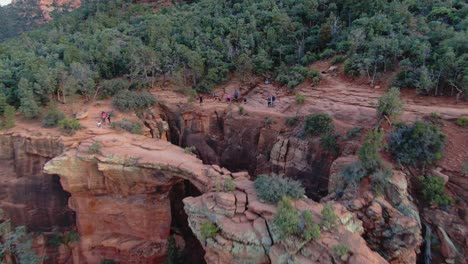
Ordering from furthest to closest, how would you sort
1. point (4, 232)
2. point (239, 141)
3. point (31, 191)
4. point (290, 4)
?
1. point (290, 4)
2. point (239, 141)
3. point (31, 191)
4. point (4, 232)

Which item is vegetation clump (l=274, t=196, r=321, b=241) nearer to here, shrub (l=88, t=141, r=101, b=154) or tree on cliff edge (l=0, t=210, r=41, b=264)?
shrub (l=88, t=141, r=101, b=154)

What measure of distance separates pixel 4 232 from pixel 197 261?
444 inches

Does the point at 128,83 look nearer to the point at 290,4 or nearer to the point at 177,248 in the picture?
the point at 177,248

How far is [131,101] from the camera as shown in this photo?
2267 centimetres

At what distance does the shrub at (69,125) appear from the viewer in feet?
61.4

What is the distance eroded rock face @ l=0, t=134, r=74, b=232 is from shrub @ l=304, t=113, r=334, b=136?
15.4 m

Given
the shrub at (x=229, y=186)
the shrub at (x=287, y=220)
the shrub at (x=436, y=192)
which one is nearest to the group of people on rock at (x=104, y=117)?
the shrub at (x=229, y=186)

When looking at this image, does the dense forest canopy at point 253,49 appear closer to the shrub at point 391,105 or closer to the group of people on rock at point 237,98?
the group of people on rock at point 237,98

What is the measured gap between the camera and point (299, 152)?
18.0 meters

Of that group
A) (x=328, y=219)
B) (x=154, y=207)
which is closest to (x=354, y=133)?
(x=328, y=219)

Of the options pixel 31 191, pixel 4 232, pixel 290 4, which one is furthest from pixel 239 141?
pixel 290 4

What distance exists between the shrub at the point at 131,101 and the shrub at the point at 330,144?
13256 millimetres

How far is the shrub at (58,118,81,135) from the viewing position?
18703 millimetres

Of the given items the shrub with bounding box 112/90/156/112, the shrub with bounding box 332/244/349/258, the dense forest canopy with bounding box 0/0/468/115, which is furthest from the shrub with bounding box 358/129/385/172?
the shrub with bounding box 112/90/156/112
